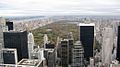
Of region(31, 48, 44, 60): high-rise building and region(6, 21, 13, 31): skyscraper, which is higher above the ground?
region(6, 21, 13, 31): skyscraper

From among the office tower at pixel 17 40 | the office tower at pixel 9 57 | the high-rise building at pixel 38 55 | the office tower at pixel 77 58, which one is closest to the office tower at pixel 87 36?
the office tower at pixel 77 58

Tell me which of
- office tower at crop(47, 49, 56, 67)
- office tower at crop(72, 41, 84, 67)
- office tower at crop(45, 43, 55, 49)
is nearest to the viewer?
office tower at crop(72, 41, 84, 67)

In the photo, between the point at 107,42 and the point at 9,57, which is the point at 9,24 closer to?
the point at 9,57

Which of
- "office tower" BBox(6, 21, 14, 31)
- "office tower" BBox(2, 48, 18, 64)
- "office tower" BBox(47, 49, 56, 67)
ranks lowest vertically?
"office tower" BBox(47, 49, 56, 67)

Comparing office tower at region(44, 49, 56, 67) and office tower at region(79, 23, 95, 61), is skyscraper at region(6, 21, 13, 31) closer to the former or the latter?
office tower at region(44, 49, 56, 67)

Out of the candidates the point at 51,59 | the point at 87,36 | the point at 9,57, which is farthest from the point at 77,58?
the point at 87,36

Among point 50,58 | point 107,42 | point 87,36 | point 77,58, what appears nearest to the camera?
point 77,58

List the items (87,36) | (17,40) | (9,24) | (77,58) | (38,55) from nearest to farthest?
(38,55), (77,58), (9,24), (17,40), (87,36)

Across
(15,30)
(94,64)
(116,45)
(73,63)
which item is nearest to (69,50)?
(73,63)

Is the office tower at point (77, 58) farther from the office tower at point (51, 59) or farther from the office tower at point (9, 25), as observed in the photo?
the office tower at point (9, 25)

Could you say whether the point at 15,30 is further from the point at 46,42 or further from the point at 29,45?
the point at 46,42

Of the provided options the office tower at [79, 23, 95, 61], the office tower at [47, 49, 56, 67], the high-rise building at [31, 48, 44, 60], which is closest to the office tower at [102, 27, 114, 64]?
the office tower at [79, 23, 95, 61]
